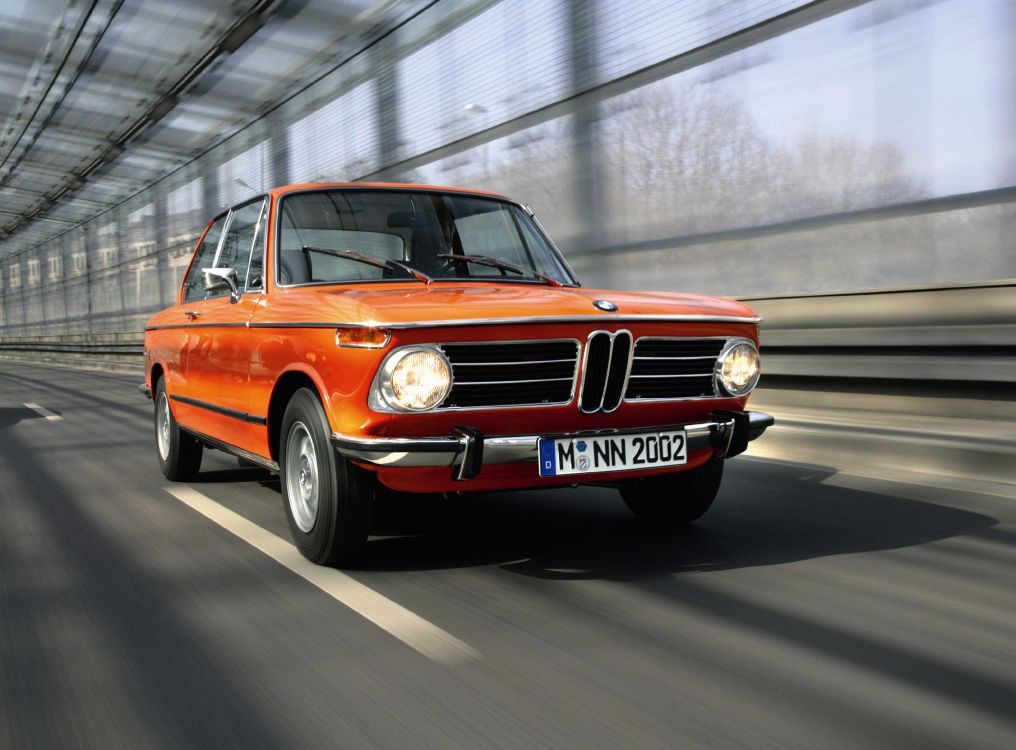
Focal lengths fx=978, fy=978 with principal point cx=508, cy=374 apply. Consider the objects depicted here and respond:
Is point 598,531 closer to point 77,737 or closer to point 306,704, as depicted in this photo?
point 306,704

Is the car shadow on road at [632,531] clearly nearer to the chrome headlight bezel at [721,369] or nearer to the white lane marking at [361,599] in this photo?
the white lane marking at [361,599]

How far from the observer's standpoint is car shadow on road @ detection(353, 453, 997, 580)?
157 inches

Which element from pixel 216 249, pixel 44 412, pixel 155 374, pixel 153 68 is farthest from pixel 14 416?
pixel 153 68

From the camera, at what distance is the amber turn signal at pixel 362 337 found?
349 centimetres

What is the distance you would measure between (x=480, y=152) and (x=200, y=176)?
48.5ft

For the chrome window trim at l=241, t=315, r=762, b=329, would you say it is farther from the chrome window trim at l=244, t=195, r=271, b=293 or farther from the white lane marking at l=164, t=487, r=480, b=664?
the white lane marking at l=164, t=487, r=480, b=664

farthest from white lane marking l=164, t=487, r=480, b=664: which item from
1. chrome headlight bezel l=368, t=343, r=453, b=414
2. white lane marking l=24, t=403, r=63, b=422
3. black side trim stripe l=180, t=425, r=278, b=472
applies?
white lane marking l=24, t=403, r=63, b=422

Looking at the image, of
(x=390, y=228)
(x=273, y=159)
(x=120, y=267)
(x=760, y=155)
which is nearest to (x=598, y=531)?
(x=390, y=228)

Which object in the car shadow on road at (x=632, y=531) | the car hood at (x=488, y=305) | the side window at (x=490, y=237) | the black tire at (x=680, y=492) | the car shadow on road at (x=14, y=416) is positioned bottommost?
the car shadow on road at (x=632, y=531)

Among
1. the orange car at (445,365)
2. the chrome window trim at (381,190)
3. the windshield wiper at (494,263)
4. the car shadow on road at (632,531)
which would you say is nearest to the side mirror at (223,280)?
the orange car at (445,365)

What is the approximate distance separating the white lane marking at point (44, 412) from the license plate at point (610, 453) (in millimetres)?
8975

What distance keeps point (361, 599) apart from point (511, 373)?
98cm

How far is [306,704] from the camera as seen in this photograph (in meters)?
2.54

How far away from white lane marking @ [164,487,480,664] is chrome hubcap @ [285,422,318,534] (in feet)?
0.61
